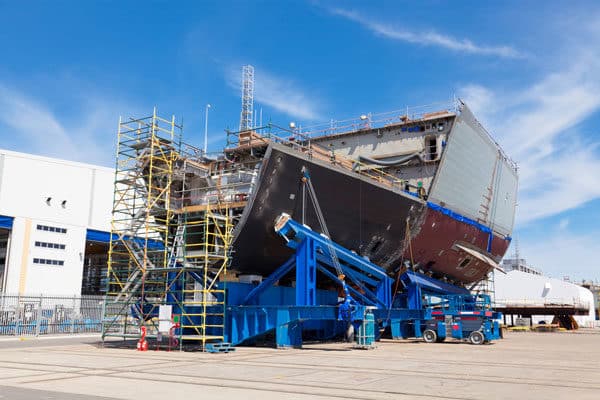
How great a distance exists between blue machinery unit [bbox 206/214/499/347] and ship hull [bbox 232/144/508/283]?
0.91 meters

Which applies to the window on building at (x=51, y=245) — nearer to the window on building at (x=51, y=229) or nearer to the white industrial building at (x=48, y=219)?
the white industrial building at (x=48, y=219)

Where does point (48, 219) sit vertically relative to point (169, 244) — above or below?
above

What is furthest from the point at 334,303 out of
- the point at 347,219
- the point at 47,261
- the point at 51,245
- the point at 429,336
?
the point at 51,245

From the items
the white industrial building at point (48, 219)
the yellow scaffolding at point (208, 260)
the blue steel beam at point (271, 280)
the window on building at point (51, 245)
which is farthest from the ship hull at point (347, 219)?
the window on building at point (51, 245)

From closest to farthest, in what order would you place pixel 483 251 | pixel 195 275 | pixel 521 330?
pixel 195 275 → pixel 483 251 → pixel 521 330

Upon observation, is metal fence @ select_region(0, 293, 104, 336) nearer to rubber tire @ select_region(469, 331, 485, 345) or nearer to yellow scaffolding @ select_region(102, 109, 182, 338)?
yellow scaffolding @ select_region(102, 109, 182, 338)

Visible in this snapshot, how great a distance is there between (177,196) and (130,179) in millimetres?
2002

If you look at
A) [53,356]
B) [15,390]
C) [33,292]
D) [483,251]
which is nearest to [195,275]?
[53,356]

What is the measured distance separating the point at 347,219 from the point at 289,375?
12284mm

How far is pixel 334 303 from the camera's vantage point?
2569 cm

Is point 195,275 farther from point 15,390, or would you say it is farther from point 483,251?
point 483,251

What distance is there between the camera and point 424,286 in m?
29.2

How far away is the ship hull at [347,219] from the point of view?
20797 millimetres

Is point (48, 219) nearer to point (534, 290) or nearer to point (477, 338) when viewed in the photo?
point (477, 338)
